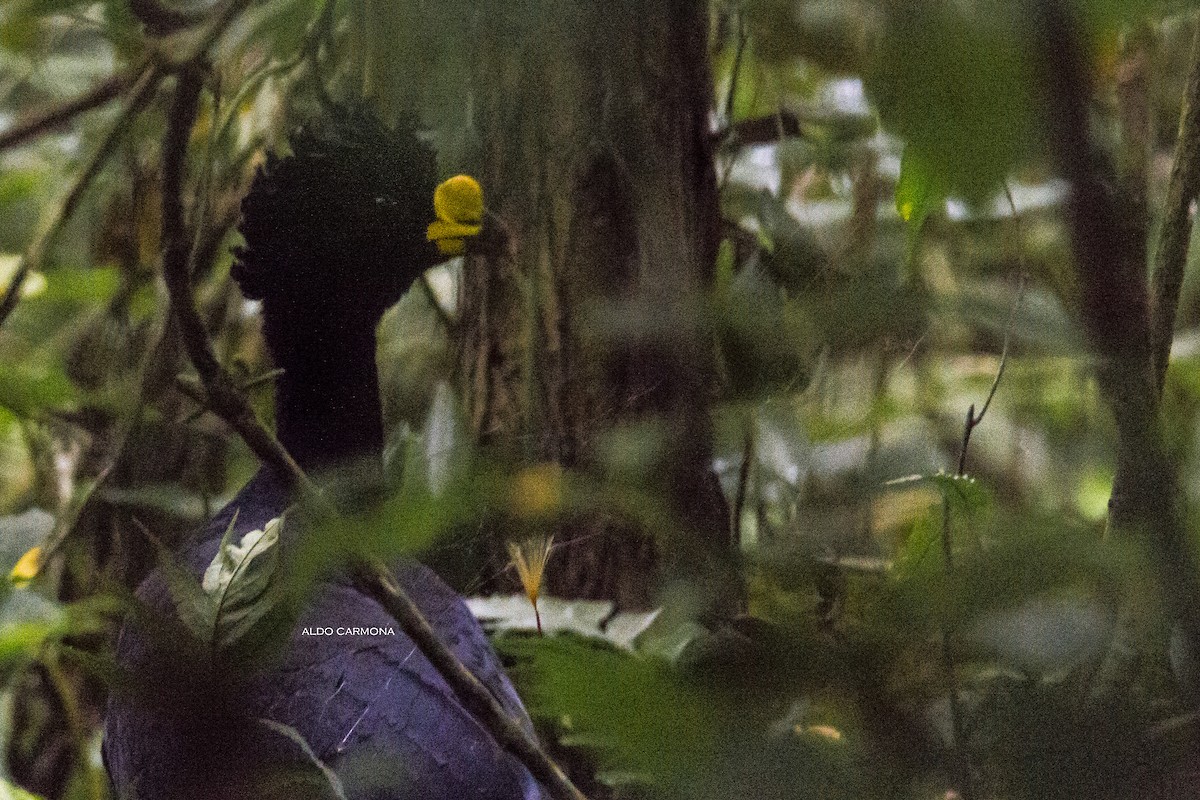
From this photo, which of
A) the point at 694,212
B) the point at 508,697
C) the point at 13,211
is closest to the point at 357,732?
the point at 508,697

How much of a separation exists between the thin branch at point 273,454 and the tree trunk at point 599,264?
5.2 inches

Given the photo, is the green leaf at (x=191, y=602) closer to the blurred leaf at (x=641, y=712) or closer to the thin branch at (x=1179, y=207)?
the blurred leaf at (x=641, y=712)

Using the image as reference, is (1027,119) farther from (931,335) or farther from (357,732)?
(357,732)

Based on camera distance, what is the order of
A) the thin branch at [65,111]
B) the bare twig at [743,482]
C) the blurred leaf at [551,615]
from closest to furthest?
the bare twig at [743,482]
the blurred leaf at [551,615]
the thin branch at [65,111]

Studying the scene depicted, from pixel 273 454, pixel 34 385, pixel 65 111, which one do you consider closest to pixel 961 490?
pixel 273 454

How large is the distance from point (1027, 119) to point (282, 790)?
381 mm

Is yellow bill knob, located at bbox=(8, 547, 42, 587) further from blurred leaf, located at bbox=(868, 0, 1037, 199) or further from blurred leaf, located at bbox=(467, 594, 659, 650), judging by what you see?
blurred leaf, located at bbox=(868, 0, 1037, 199)

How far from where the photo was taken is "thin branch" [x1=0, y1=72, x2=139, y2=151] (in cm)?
→ 73

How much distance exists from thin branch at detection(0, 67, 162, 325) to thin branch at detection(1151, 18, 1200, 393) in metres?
0.57

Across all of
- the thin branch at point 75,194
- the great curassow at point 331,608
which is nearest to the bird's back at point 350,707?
the great curassow at point 331,608

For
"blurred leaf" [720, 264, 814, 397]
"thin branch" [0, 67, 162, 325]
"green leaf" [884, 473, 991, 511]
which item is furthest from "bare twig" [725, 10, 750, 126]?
"thin branch" [0, 67, 162, 325]

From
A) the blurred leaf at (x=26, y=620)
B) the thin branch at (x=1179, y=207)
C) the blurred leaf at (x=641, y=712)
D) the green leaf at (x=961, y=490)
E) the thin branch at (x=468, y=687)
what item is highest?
the thin branch at (x=1179, y=207)

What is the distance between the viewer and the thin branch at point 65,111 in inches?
28.8

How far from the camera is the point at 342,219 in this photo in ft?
2.43
